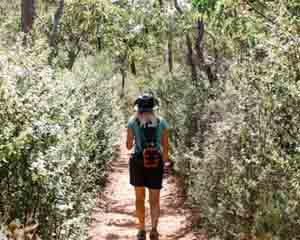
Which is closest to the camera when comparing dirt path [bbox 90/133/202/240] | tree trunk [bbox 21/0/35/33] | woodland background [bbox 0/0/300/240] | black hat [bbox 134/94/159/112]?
woodland background [bbox 0/0/300/240]

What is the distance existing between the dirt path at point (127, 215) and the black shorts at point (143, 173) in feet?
4.90

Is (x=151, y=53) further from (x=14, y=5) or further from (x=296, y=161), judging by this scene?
(x=296, y=161)

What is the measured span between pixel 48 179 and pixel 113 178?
9.39 meters

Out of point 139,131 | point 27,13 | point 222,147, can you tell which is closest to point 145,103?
point 139,131

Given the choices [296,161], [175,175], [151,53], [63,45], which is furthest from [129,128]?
[151,53]

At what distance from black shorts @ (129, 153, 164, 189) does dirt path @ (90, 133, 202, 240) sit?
4.90 ft

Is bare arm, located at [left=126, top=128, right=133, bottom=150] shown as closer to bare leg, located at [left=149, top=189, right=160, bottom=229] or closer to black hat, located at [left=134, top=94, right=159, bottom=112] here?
black hat, located at [left=134, top=94, right=159, bottom=112]

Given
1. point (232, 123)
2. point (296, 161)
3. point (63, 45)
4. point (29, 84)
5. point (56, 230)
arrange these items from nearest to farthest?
1. point (296, 161)
2. point (56, 230)
3. point (29, 84)
4. point (232, 123)
5. point (63, 45)

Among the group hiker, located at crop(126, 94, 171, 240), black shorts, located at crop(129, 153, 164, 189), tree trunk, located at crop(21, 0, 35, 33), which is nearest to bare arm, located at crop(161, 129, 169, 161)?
hiker, located at crop(126, 94, 171, 240)

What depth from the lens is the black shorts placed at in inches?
275

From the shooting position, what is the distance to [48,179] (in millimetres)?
4867

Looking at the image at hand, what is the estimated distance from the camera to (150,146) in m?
6.88

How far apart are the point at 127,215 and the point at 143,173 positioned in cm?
330

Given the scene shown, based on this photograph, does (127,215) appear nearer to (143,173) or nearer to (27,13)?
(143,173)
